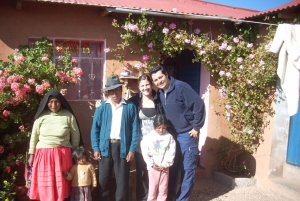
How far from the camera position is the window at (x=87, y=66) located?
5102 millimetres

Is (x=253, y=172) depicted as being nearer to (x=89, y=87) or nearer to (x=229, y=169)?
(x=229, y=169)

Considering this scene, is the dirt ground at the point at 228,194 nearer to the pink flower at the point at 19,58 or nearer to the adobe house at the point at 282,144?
the adobe house at the point at 282,144

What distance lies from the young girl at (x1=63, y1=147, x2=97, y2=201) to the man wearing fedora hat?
6.5 inches

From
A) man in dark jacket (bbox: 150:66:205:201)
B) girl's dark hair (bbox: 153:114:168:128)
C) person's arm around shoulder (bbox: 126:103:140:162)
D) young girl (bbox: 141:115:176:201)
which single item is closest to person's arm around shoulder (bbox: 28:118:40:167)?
person's arm around shoulder (bbox: 126:103:140:162)

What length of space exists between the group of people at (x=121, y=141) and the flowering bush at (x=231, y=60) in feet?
3.91

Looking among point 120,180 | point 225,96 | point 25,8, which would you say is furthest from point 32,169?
point 225,96

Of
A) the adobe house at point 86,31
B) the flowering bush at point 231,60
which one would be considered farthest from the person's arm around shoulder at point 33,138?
the flowering bush at point 231,60

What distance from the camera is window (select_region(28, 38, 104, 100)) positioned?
510 cm

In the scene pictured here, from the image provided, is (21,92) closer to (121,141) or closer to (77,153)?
(77,153)

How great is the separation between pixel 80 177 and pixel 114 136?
Result: 27.6 inches

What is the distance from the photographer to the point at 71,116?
4.08 metres

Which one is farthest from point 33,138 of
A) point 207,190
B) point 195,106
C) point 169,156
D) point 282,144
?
point 282,144

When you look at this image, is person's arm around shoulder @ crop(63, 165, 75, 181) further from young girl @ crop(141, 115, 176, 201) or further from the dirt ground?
the dirt ground

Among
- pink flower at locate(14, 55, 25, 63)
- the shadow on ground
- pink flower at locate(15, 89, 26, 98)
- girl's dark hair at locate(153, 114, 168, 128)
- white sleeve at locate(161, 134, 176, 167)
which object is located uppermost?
pink flower at locate(14, 55, 25, 63)
